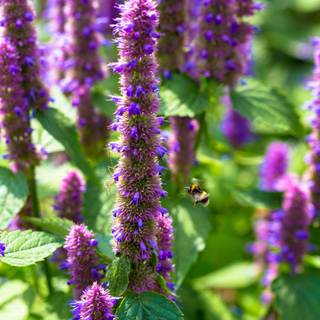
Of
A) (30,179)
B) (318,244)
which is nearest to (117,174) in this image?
(30,179)

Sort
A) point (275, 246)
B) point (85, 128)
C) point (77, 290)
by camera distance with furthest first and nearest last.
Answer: point (85, 128) → point (275, 246) → point (77, 290)

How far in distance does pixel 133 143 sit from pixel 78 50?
2.35 meters

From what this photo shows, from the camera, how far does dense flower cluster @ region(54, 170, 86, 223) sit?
9.98 feet

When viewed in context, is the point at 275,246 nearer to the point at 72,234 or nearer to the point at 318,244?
the point at 318,244

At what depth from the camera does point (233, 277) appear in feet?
15.6

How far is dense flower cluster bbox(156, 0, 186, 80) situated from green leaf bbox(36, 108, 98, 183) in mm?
1037

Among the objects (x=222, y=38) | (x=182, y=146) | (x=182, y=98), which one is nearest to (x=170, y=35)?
(x=222, y=38)

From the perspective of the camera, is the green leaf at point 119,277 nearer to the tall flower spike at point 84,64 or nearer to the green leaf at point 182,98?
the green leaf at point 182,98

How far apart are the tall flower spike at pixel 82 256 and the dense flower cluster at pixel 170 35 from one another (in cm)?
187

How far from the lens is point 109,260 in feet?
7.48

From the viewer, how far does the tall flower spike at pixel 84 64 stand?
12.6 ft

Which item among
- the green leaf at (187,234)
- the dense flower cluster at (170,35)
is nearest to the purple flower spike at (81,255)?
the green leaf at (187,234)

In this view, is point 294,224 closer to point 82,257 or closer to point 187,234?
point 187,234

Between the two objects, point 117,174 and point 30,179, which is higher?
point 117,174
